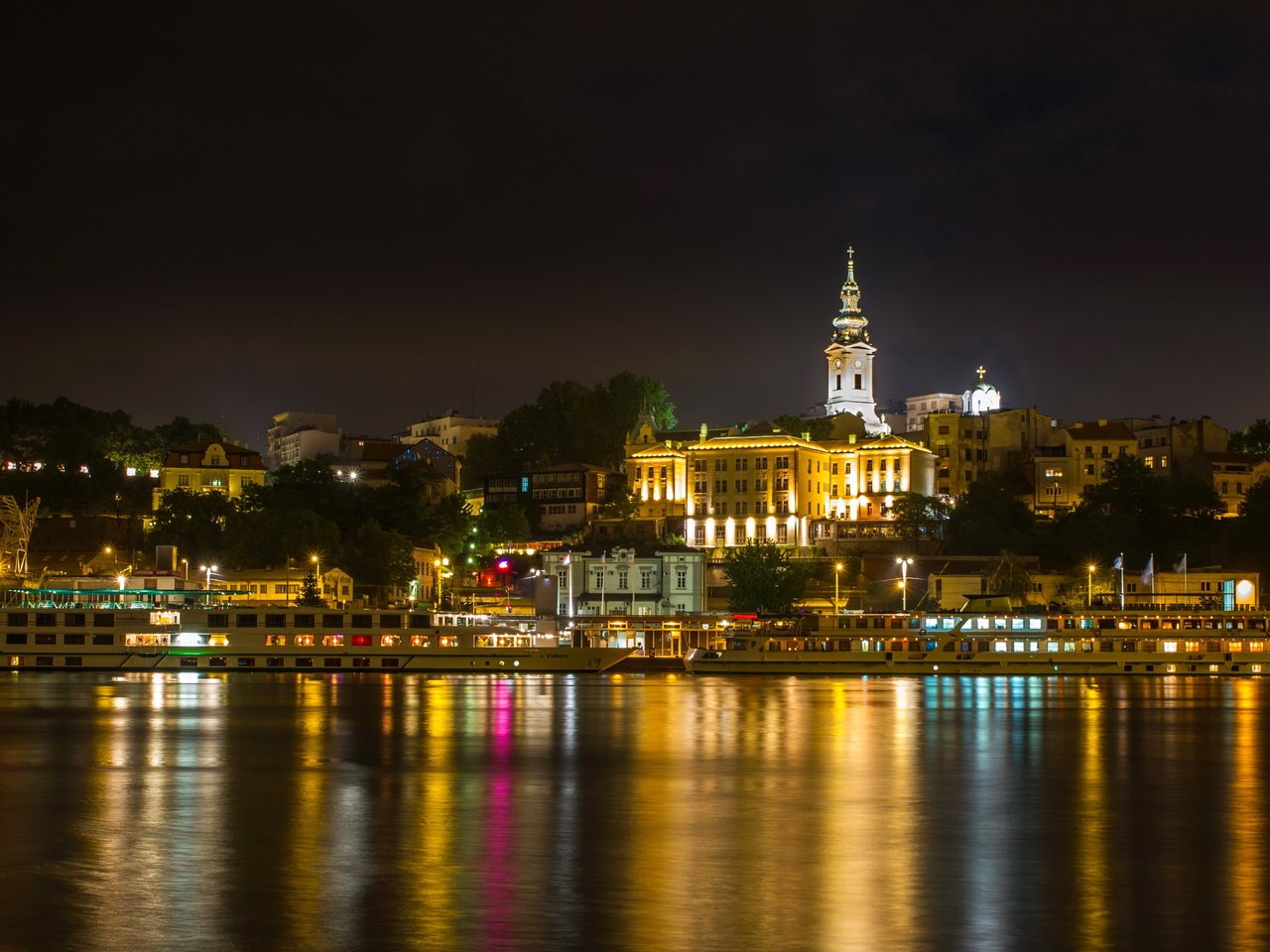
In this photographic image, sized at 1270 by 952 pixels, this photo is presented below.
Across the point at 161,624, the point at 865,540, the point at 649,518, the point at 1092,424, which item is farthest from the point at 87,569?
the point at 1092,424

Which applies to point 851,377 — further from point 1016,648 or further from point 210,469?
point 1016,648

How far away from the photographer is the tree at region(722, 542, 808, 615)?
324ft

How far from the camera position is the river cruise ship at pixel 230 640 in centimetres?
7319

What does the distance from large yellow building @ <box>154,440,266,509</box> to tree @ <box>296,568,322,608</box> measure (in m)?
32.2

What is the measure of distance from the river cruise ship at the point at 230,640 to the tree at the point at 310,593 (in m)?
Result: 5.29

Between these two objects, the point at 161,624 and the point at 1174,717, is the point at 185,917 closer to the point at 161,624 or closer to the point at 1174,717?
the point at 1174,717

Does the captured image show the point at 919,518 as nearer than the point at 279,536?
No

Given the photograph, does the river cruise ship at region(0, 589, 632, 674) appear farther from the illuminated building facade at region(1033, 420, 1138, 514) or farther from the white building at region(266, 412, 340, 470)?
→ the white building at region(266, 412, 340, 470)

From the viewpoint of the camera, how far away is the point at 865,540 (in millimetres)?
115125


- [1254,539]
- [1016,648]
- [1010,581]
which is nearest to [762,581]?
[1010,581]

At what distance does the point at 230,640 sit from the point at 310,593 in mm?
12724

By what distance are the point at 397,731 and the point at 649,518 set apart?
82056 mm

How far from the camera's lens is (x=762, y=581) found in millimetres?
99688

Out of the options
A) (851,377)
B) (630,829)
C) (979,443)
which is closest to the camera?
(630,829)
